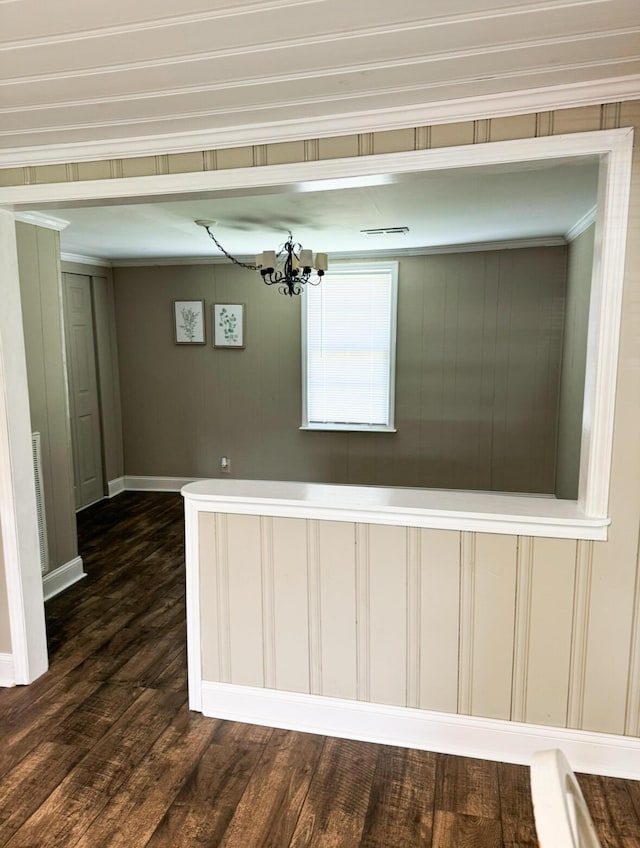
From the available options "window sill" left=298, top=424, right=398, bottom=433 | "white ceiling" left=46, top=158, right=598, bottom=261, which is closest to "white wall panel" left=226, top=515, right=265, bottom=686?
"white ceiling" left=46, top=158, right=598, bottom=261

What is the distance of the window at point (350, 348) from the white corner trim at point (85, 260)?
208cm

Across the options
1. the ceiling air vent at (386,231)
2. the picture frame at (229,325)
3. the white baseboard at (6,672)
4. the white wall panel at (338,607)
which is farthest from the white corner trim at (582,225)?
the white baseboard at (6,672)

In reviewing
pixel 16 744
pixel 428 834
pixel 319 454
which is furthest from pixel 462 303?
pixel 16 744

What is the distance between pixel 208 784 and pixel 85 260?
4758mm

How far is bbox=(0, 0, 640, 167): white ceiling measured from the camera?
135 centimetres

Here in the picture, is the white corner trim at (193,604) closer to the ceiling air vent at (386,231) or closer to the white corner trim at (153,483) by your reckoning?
the ceiling air vent at (386,231)

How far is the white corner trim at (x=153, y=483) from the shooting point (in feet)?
19.6

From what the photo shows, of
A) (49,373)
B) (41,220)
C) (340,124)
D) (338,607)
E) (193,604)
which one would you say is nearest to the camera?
(340,124)

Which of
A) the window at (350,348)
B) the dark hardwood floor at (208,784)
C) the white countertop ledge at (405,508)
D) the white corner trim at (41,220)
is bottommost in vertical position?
the dark hardwood floor at (208,784)

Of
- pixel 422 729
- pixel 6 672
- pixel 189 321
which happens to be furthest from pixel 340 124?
pixel 189 321

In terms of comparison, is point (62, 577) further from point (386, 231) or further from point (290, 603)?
point (386, 231)

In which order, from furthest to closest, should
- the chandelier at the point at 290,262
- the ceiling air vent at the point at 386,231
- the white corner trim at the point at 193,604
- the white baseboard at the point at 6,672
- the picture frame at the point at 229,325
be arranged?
the picture frame at the point at 229,325 → the ceiling air vent at the point at 386,231 → the chandelier at the point at 290,262 → the white baseboard at the point at 6,672 → the white corner trim at the point at 193,604

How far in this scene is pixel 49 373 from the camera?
3527 millimetres

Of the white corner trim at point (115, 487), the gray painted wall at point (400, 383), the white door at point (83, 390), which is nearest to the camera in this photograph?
the gray painted wall at point (400, 383)
